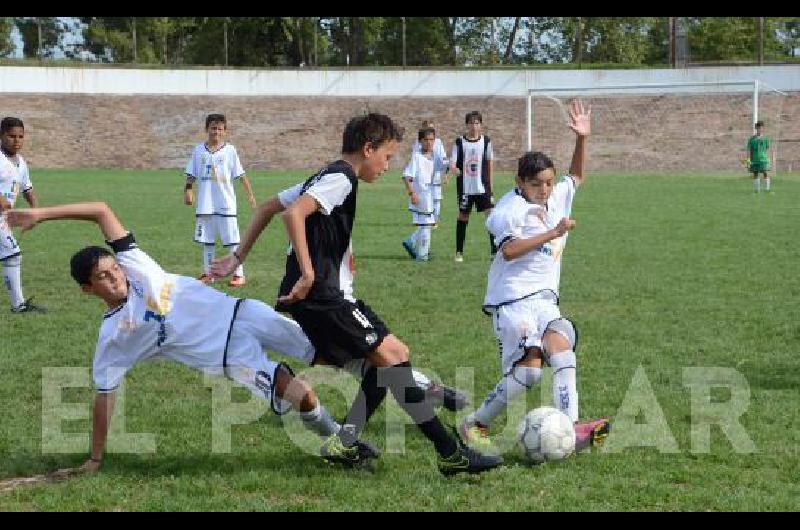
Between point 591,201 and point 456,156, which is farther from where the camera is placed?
point 591,201

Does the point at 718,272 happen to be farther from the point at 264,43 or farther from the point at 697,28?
the point at 264,43

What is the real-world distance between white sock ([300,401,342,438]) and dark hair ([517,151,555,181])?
1707mm

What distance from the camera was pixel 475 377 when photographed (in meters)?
7.32

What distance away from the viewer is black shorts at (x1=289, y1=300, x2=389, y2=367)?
5.16m

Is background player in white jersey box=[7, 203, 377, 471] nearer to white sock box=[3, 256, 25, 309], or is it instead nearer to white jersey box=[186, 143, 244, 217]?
white sock box=[3, 256, 25, 309]

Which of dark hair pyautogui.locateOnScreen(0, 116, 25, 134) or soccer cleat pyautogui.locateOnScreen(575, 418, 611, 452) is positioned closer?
soccer cleat pyautogui.locateOnScreen(575, 418, 611, 452)

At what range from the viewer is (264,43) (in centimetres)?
5434

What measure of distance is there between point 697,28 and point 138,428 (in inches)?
1927

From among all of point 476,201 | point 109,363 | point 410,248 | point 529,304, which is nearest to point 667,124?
point 476,201

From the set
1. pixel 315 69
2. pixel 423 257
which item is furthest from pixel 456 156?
pixel 315 69

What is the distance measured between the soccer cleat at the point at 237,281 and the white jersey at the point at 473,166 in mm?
4162

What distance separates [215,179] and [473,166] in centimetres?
408

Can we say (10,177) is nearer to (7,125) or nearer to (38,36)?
(7,125)

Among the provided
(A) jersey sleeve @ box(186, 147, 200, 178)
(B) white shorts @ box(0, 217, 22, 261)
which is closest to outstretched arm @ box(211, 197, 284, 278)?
(B) white shorts @ box(0, 217, 22, 261)
